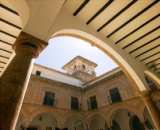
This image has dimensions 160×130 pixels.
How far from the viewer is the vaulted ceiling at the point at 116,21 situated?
303 cm

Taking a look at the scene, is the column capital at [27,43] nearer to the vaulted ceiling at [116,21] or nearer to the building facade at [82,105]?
the vaulted ceiling at [116,21]

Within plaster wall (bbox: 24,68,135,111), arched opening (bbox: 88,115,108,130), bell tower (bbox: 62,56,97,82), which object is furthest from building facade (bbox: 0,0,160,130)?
bell tower (bbox: 62,56,97,82)

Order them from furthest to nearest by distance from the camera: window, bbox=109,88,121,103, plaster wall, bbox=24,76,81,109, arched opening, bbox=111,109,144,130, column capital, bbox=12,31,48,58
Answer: arched opening, bbox=111,109,144,130 → window, bbox=109,88,121,103 → plaster wall, bbox=24,76,81,109 → column capital, bbox=12,31,48,58

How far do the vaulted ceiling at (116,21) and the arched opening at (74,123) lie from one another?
10.5m

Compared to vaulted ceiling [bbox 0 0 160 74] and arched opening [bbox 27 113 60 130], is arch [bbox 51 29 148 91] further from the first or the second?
arched opening [bbox 27 113 60 130]

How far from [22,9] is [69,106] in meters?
11.1

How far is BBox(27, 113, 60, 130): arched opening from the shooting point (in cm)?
1008

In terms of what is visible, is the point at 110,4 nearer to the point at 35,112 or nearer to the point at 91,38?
the point at 91,38

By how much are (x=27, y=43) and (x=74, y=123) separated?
12852mm

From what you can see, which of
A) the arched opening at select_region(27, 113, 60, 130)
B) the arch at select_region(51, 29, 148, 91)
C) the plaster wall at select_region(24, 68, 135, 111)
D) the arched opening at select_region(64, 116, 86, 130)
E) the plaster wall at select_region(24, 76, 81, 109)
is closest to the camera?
the arch at select_region(51, 29, 148, 91)

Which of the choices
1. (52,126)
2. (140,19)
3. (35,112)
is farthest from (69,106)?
(140,19)

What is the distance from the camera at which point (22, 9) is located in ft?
7.20

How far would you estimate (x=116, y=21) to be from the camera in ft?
11.3

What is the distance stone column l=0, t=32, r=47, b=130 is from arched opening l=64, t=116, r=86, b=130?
39.0ft
